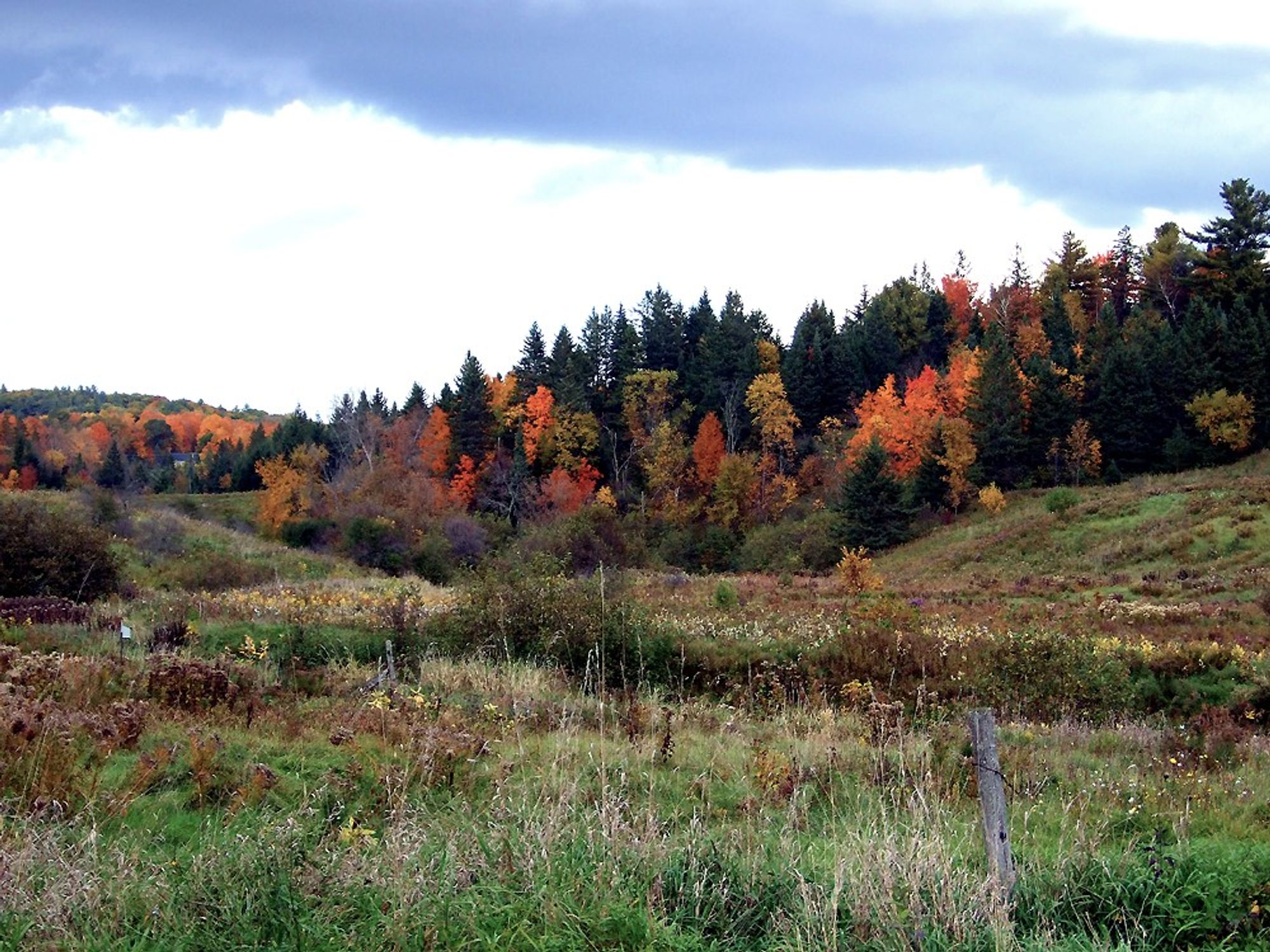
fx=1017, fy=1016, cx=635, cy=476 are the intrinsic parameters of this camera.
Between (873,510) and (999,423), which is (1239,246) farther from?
(873,510)

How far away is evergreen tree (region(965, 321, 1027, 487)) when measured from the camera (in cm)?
5569

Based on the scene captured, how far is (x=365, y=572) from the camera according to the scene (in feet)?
125

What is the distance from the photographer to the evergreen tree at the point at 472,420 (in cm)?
7425

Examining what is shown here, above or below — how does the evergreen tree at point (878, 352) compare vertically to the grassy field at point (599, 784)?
above

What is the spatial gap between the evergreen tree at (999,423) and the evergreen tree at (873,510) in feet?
26.5

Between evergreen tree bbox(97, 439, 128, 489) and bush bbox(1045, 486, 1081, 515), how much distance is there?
231 feet

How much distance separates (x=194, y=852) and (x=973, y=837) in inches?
170

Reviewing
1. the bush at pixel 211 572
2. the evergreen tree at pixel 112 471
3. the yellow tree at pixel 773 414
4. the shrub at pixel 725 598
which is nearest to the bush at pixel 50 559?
the bush at pixel 211 572

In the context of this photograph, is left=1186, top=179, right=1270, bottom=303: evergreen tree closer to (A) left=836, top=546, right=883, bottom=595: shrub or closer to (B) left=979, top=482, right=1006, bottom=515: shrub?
(B) left=979, top=482, right=1006, bottom=515: shrub

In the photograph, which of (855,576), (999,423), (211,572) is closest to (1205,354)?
(999,423)

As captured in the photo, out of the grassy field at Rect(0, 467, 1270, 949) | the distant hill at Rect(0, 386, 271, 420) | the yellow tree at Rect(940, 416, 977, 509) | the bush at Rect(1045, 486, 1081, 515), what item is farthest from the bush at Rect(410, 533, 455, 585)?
the distant hill at Rect(0, 386, 271, 420)

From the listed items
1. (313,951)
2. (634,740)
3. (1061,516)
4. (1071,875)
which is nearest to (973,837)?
(1071,875)

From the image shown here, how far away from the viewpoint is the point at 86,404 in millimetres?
168750

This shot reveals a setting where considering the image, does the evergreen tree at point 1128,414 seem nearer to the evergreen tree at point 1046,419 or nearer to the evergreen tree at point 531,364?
the evergreen tree at point 1046,419
